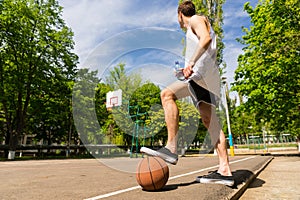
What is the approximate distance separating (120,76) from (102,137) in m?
5.54

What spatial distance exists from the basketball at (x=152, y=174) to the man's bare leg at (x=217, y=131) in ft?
2.75

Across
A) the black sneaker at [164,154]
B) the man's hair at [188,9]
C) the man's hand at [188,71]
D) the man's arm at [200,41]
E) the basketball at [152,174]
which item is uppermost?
the man's hair at [188,9]

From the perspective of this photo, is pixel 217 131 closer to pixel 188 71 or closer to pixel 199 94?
pixel 199 94

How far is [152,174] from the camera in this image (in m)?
2.83

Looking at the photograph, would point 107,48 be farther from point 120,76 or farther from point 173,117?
point 173,117

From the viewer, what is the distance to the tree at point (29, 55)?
18203 millimetres

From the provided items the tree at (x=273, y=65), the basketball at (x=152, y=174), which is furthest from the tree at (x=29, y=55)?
the basketball at (x=152, y=174)

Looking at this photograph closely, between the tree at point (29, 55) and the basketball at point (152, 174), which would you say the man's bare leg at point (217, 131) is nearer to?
the basketball at point (152, 174)

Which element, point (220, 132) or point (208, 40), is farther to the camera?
point (220, 132)

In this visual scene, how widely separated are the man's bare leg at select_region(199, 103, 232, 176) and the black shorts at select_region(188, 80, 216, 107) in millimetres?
90

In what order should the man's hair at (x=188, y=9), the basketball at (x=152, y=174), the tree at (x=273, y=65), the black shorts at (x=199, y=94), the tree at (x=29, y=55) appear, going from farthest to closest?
the tree at (x=29, y=55) < the tree at (x=273, y=65) < the man's hair at (x=188, y=9) < the black shorts at (x=199, y=94) < the basketball at (x=152, y=174)

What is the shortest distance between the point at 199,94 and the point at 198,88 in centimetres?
9

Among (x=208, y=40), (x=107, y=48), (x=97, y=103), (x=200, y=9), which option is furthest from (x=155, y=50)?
(x=200, y=9)

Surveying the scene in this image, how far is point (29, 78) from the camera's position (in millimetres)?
18812
